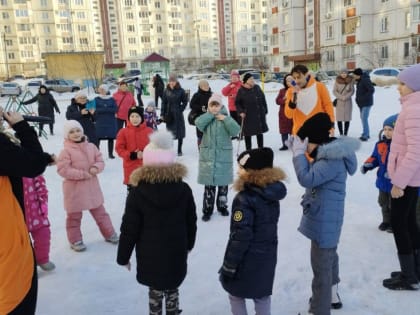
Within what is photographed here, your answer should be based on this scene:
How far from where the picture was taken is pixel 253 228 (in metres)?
2.61

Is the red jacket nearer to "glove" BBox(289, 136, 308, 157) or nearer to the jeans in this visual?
"glove" BBox(289, 136, 308, 157)

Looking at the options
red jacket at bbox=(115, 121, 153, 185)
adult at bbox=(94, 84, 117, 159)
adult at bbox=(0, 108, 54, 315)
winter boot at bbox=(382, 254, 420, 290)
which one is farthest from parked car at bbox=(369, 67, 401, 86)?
adult at bbox=(0, 108, 54, 315)

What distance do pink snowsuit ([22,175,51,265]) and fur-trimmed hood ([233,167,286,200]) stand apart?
2.24m

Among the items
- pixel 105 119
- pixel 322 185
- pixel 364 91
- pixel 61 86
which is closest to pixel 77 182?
pixel 322 185

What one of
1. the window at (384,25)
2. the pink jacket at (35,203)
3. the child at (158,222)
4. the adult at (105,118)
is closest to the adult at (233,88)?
the adult at (105,118)

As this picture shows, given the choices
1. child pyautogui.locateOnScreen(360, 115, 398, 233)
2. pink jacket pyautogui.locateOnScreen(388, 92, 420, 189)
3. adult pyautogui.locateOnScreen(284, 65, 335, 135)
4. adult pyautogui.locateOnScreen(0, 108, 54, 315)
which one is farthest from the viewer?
Answer: adult pyautogui.locateOnScreen(284, 65, 335, 135)

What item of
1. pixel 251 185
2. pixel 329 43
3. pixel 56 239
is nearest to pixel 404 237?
pixel 251 185

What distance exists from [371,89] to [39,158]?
9.33 metres

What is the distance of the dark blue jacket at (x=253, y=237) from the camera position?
257 cm

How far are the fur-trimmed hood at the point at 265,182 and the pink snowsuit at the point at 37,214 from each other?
7.36 feet

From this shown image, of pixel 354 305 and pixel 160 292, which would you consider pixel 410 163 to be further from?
pixel 160 292

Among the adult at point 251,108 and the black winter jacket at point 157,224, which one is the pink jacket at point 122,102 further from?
the black winter jacket at point 157,224

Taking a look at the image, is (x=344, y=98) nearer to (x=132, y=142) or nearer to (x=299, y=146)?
(x=132, y=142)

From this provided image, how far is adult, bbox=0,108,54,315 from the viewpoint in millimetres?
2146
